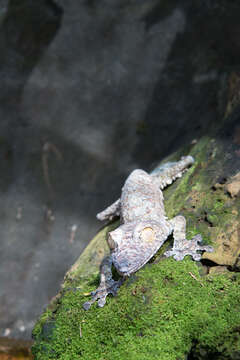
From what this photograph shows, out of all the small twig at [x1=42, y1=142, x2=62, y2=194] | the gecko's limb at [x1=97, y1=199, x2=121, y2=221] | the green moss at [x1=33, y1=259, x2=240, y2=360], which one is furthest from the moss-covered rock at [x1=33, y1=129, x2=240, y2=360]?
Result: the small twig at [x1=42, y1=142, x2=62, y2=194]

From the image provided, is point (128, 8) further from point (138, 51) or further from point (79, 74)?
point (79, 74)

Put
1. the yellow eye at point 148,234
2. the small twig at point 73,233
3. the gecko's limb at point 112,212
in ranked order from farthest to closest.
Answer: the small twig at point 73,233
the gecko's limb at point 112,212
the yellow eye at point 148,234

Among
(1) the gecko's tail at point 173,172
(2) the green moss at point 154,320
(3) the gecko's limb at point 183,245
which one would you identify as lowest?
(2) the green moss at point 154,320

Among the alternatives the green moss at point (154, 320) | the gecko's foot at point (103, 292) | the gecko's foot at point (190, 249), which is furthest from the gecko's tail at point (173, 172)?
the gecko's foot at point (103, 292)

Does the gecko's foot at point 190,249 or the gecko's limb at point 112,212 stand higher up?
the gecko's limb at point 112,212

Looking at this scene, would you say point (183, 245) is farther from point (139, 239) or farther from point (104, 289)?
point (104, 289)

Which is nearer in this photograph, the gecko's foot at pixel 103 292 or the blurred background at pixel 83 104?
the gecko's foot at pixel 103 292

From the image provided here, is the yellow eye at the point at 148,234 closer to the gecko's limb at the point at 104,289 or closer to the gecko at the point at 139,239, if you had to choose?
the gecko at the point at 139,239
